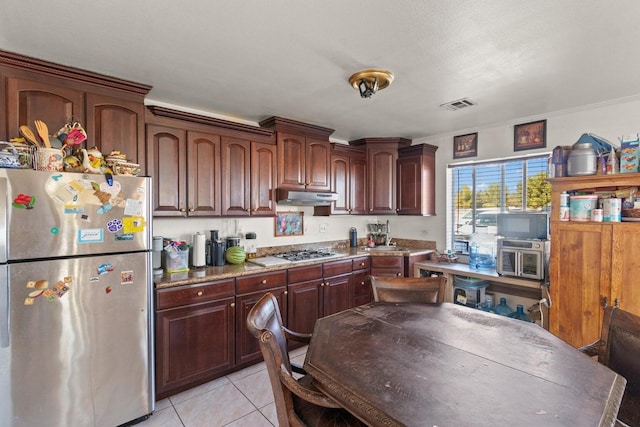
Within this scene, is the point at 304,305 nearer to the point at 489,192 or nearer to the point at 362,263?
the point at 362,263

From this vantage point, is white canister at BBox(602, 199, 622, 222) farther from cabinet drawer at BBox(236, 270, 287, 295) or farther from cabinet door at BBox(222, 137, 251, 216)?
cabinet door at BBox(222, 137, 251, 216)

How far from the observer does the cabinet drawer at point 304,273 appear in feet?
9.97

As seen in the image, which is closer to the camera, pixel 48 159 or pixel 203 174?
pixel 48 159

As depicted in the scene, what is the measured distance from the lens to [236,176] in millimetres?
2957

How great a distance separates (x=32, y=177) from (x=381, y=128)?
3.16 metres

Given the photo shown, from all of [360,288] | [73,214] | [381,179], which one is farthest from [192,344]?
[381,179]

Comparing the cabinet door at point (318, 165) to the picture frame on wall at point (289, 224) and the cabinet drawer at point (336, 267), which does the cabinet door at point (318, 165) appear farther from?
the cabinet drawer at point (336, 267)

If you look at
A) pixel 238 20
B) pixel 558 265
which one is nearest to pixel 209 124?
pixel 238 20

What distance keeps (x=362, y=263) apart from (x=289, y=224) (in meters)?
1.00

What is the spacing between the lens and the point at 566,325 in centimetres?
240

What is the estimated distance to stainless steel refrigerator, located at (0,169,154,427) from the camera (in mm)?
1654

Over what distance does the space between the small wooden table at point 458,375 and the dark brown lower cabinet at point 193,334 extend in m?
1.20

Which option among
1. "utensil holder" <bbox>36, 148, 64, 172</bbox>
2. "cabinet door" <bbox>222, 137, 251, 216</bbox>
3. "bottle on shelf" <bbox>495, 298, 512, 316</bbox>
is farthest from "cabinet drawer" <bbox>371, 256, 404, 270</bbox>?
"utensil holder" <bbox>36, 148, 64, 172</bbox>

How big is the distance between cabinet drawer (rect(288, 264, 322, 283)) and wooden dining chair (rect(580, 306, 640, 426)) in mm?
2168
